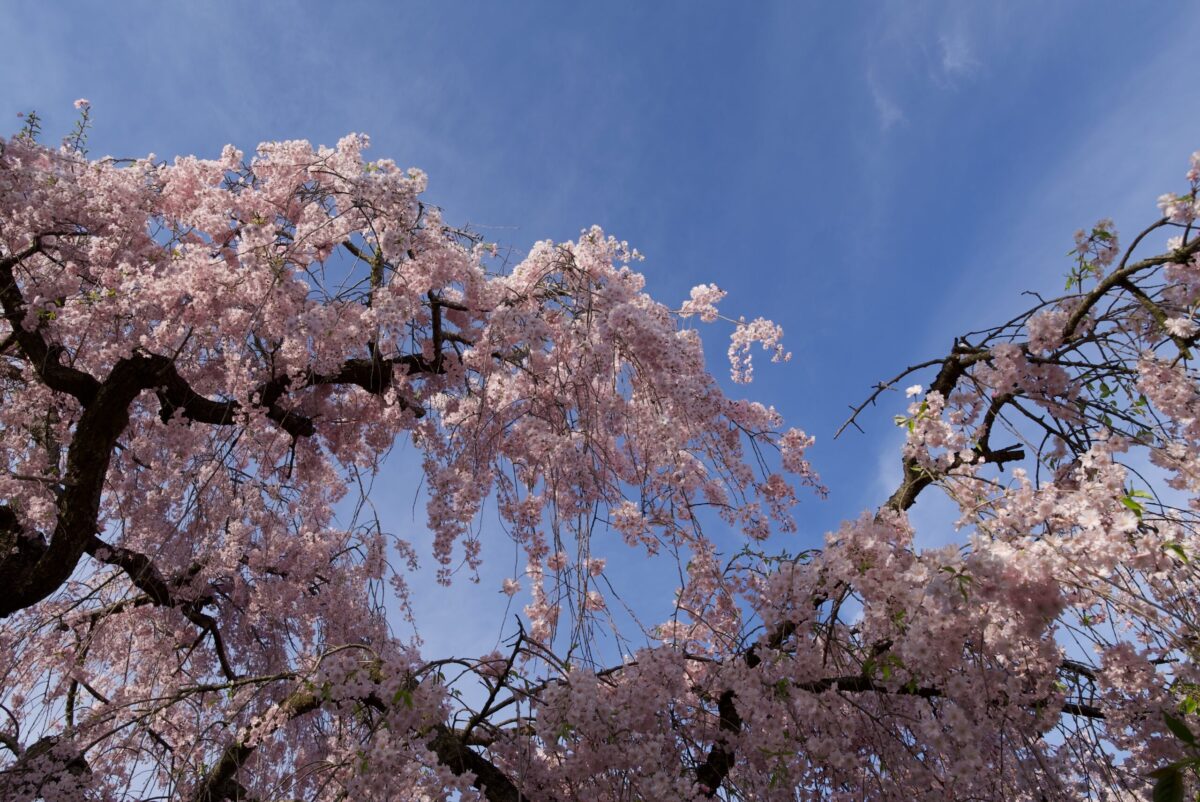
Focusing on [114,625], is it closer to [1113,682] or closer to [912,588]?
[912,588]

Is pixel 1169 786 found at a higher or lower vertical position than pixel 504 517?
lower

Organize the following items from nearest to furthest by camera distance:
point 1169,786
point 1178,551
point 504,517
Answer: point 1169,786
point 1178,551
point 504,517

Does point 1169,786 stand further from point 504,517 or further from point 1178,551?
point 504,517

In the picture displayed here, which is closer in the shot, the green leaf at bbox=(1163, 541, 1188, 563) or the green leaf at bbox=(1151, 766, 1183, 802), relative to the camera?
the green leaf at bbox=(1151, 766, 1183, 802)

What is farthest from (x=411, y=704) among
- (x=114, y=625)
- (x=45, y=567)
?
(x=114, y=625)

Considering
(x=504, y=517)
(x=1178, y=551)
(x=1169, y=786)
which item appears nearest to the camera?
(x=1169, y=786)

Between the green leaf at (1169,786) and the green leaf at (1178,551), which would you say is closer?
the green leaf at (1169,786)

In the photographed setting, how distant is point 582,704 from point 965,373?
2.36 metres

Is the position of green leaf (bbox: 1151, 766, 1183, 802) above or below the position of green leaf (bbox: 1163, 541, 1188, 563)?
below

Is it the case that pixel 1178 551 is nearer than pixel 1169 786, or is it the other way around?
pixel 1169 786

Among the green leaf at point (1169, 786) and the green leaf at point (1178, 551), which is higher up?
the green leaf at point (1178, 551)

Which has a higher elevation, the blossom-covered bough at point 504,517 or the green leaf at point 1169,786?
the blossom-covered bough at point 504,517

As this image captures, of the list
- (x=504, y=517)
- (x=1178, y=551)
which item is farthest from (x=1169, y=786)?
(x=504, y=517)

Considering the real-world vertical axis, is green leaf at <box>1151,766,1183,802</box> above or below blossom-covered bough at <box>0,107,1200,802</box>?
below
